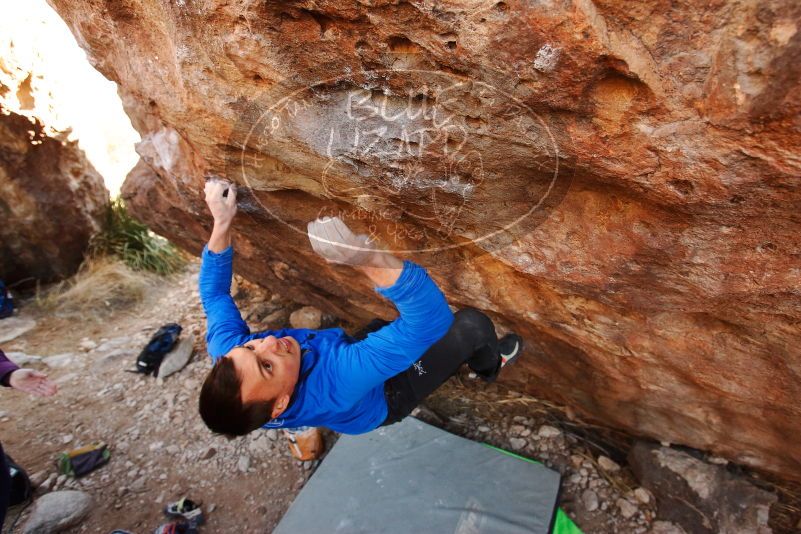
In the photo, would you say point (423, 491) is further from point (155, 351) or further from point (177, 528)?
point (155, 351)

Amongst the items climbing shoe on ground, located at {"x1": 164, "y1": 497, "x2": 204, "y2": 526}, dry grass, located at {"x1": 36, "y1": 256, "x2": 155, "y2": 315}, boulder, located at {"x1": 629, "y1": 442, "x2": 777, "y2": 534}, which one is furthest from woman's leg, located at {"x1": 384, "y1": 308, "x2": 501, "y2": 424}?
dry grass, located at {"x1": 36, "y1": 256, "x2": 155, "y2": 315}

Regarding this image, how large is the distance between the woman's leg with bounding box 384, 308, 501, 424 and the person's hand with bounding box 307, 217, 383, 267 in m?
0.82

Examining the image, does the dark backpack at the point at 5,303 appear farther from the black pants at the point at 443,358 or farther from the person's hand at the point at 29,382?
the black pants at the point at 443,358

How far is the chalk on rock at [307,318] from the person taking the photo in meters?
3.53

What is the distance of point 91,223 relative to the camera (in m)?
4.60

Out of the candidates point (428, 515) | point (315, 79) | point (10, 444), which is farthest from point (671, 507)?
point (10, 444)

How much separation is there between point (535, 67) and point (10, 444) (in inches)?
144

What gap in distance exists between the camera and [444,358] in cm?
209

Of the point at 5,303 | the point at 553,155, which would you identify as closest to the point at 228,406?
the point at 553,155

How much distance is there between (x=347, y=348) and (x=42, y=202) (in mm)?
4023

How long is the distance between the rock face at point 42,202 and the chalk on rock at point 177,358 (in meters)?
1.94

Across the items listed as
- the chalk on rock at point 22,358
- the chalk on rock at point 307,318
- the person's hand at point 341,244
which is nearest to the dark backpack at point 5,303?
the chalk on rock at point 22,358

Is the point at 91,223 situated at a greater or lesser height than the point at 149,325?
greater

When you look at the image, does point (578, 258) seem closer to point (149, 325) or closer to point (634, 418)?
point (634, 418)
